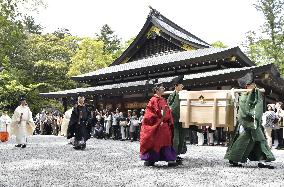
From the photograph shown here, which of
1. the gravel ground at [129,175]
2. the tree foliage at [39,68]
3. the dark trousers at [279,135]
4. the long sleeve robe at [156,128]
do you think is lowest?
the gravel ground at [129,175]

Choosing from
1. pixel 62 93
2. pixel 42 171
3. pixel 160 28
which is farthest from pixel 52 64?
pixel 42 171

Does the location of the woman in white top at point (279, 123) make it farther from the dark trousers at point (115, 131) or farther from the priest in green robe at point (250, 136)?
the dark trousers at point (115, 131)

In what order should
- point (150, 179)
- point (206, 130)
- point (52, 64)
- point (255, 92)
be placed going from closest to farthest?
point (150, 179) → point (255, 92) → point (206, 130) → point (52, 64)

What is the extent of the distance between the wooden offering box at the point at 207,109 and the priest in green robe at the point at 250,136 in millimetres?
253

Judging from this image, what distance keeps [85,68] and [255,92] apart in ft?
107

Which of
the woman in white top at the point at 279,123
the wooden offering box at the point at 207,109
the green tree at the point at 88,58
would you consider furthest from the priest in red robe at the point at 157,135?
the green tree at the point at 88,58

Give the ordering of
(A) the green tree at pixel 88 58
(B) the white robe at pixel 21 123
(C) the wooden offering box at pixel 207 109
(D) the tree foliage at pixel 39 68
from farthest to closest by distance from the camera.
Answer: (A) the green tree at pixel 88 58 → (D) the tree foliage at pixel 39 68 → (B) the white robe at pixel 21 123 → (C) the wooden offering box at pixel 207 109

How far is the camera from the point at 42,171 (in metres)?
6.91

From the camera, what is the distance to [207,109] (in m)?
7.89

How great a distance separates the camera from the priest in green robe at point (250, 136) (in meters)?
7.37

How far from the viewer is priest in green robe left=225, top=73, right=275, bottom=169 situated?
737 cm

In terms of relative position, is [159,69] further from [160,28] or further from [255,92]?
[255,92]

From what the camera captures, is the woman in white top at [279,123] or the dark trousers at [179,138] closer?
the dark trousers at [179,138]

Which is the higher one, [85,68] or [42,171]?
[85,68]
